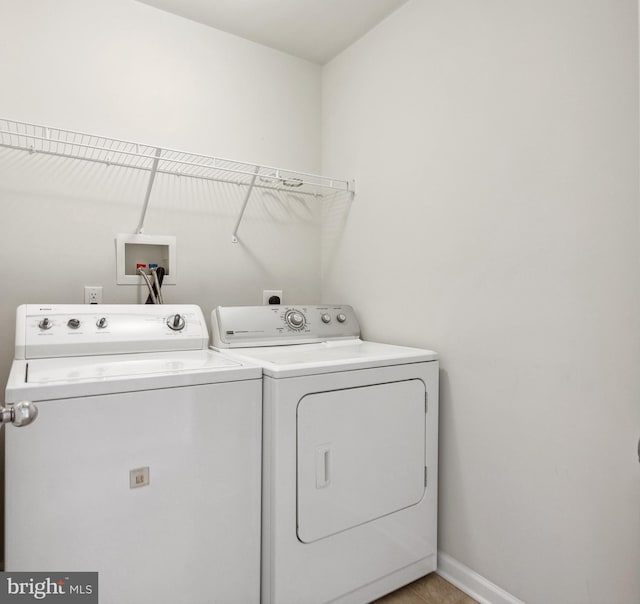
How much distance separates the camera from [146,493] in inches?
47.4

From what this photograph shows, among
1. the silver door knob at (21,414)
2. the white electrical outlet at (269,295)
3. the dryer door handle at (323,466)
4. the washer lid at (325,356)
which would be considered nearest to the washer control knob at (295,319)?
the washer lid at (325,356)

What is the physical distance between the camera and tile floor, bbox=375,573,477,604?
1.63 metres

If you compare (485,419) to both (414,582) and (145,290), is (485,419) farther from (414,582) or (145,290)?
(145,290)

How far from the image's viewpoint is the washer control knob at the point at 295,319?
2.00 meters

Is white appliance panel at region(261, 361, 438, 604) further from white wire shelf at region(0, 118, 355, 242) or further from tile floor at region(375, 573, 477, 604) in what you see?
white wire shelf at region(0, 118, 355, 242)

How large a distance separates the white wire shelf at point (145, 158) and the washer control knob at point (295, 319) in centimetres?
53

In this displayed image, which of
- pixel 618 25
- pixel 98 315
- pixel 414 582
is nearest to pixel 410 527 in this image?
pixel 414 582

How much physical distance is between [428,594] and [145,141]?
7.31 ft

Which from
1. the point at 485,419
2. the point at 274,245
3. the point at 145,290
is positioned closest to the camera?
the point at 485,419

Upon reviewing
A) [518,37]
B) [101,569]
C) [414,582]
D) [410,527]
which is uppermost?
[518,37]

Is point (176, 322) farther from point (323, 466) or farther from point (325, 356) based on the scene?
point (323, 466)

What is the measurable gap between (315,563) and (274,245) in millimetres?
1518

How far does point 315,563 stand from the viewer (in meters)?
1.44

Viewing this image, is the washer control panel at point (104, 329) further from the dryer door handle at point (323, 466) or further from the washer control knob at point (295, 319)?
the dryer door handle at point (323, 466)
